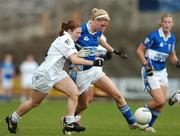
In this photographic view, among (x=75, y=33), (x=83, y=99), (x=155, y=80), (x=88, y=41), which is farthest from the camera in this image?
(x=155, y=80)

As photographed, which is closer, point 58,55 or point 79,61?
point 79,61

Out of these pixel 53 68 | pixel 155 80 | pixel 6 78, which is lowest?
pixel 6 78

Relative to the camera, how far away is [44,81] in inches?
538

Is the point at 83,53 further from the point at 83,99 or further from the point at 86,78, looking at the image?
the point at 83,99

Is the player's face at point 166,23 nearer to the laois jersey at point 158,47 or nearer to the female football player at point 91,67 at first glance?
the laois jersey at point 158,47

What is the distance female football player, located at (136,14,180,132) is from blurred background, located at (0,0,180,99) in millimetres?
20616

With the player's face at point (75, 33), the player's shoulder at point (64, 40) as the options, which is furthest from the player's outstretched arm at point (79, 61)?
the player's face at point (75, 33)

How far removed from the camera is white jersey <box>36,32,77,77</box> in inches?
535

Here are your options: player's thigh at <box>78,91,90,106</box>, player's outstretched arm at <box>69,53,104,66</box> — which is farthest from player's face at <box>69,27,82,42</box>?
player's thigh at <box>78,91,90,106</box>

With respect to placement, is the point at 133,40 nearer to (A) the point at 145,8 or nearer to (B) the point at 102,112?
(A) the point at 145,8

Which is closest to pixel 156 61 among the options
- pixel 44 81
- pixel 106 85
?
pixel 106 85

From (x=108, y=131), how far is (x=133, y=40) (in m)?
24.9

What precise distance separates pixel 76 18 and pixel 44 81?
26.5 meters

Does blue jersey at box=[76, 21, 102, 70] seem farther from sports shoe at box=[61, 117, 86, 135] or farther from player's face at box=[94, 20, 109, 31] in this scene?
sports shoe at box=[61, 117, 86, 135]
